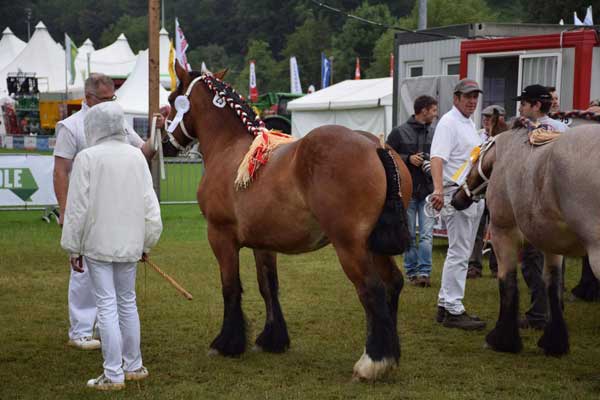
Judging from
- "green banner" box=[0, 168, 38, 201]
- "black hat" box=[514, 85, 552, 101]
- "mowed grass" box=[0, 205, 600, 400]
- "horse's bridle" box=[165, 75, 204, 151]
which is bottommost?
"mowed grass" box=[0, 205, 600, 400]

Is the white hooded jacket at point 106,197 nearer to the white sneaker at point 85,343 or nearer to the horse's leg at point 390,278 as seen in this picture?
the white sneaker at point 85,343

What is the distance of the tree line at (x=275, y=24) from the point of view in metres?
56.3

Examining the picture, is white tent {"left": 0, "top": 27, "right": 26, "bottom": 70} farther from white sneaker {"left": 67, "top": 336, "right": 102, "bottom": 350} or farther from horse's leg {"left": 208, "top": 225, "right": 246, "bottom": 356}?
horse's leg {"left": 208, "top": 225, "right": 246, "bottom": 356}

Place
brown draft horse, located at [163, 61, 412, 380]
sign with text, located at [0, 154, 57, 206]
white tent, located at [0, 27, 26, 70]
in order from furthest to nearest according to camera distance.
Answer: white tent, located at [0, 27, 26, 70] → sign with text, located at [0, 154, 57, 206] → brown draft horse, located at [163, 61, 412, 380]

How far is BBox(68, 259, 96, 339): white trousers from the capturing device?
20.1 feet

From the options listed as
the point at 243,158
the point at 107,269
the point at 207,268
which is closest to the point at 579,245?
the point at 243,158

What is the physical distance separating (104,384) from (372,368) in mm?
1751

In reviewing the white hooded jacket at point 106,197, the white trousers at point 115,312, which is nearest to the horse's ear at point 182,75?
the white hooded jacket at point 106,197

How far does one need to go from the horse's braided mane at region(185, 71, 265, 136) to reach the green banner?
8.05 meters

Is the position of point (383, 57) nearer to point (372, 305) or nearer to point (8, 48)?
point (8, 48)

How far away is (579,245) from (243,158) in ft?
8.18

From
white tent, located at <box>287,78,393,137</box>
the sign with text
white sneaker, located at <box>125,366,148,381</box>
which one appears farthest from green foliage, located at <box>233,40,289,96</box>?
white sneaker, located at <box>125,366,148,381</box>

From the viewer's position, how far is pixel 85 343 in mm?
6195

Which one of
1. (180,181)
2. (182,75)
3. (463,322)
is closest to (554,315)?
(463,322)
